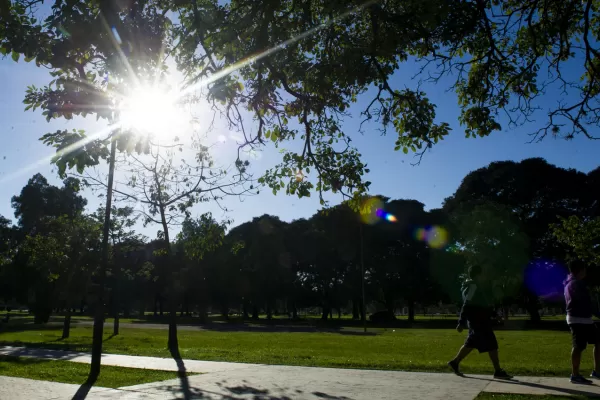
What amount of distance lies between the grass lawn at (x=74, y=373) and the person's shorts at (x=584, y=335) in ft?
21.2

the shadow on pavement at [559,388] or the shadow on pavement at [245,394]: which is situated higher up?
the shadow on pavement at [559,388]

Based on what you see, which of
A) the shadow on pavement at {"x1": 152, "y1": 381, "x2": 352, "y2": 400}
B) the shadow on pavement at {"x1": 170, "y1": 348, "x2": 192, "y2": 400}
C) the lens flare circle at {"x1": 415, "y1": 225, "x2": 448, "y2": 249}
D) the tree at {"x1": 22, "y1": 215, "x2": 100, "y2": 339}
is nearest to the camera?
the shadow on pavement at {"x1": 152, "y1": 381, "x2": 352, "y2": 400}

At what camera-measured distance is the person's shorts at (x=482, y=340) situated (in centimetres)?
837

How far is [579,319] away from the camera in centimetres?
782

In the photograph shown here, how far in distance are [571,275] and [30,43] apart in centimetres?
856

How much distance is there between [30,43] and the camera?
6.68 metres

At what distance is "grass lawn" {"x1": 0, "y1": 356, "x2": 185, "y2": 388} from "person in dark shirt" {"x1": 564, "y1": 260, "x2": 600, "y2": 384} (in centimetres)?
639

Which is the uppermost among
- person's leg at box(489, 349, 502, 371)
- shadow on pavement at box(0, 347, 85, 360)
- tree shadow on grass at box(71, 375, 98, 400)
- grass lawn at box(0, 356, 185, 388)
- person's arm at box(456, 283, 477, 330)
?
person's arm at box(456, 283, 477, 330)

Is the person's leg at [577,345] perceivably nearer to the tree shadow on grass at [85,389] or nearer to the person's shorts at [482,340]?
the person's shorts at [482,340]

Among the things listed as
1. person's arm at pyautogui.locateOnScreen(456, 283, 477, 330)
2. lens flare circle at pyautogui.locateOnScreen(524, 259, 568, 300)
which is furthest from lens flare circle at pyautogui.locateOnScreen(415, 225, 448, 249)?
person's arm at pyautogui.locateOnScreen(456, 283, 477, 330)

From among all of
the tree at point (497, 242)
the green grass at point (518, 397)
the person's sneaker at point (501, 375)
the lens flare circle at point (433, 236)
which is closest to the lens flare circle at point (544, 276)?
the tree at point (497, 242)

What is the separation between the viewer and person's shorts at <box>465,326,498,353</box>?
8.37m

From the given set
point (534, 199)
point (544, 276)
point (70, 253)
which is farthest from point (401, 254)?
point (70, 253)

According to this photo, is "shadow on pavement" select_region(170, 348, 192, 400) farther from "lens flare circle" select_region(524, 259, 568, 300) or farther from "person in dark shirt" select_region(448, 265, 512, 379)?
"lens flare circle" select_region(524, 259, 568, 300)
